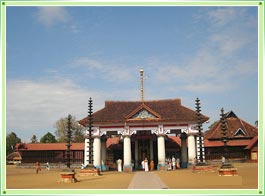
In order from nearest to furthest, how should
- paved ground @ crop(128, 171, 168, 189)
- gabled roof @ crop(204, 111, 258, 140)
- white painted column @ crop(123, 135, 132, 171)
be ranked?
paved ground @ crop(128, 171, 168, 189) → white painted column @ crop(123, 135, 132, 171) → gabled roof @ crop(204, 111, 258, 140)

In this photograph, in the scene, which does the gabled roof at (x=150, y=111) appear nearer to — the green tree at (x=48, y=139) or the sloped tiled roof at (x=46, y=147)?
the sloped tiled roof at (x=46, y=147)

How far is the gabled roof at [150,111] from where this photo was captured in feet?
98.7

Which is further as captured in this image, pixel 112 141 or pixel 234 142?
pixel 112 141

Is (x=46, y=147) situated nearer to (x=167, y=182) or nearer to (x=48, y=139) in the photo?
(x=48, y=139)

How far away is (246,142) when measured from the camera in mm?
38656

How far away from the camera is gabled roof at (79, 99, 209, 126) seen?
30.1 m

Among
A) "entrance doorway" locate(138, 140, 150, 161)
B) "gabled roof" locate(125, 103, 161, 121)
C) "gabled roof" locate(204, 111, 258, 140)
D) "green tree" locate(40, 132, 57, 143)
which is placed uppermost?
"gabled roof" locate(125, 103, 161, 121)

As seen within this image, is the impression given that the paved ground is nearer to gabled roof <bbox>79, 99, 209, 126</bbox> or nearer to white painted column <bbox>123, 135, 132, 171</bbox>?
white painted column <bbox>123, 135, 132, 171</bbox>

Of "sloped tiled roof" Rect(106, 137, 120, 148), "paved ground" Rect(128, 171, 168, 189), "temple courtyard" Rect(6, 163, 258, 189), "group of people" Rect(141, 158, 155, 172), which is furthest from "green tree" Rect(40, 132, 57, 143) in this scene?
"paved ground" Rect(128, 171, 168, 189)

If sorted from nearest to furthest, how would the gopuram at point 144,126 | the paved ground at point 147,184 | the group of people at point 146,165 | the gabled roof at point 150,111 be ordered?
the paved ground at point 147,184 < the group of people at point 146,165 < the gopuram at point 144,126 < the gabled roof at point 150,111

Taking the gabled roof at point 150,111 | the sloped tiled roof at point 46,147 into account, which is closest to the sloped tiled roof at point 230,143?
the gabled roof at point 150,111

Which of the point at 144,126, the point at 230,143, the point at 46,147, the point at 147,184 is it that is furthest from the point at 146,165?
the point at 46,147

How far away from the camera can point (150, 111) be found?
3022cm

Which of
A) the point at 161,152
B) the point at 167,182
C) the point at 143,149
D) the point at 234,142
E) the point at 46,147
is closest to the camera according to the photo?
the point at 167,182
